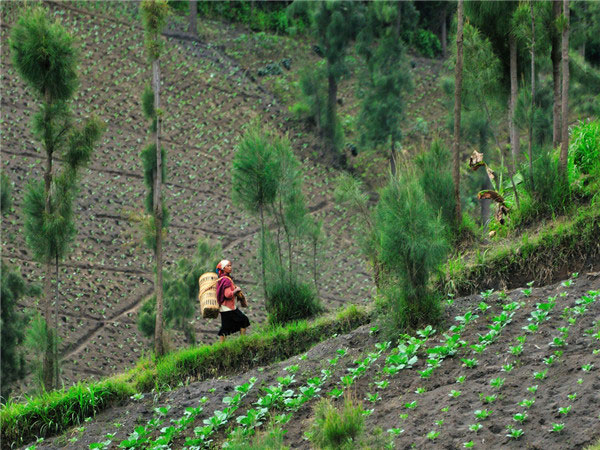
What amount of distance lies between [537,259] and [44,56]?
7.83m

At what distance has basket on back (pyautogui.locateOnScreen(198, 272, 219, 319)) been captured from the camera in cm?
1219

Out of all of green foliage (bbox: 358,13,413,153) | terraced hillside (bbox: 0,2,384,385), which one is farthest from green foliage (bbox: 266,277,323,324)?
green foliage (bbox: 358,13,413,153)

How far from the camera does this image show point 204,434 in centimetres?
959

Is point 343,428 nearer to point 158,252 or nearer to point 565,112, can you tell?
point 158,252

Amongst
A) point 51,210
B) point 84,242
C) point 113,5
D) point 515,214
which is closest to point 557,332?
point 515,214

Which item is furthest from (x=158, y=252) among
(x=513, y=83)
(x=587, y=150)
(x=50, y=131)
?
(x=513, y=83)

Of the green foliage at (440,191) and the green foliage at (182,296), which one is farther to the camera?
the green foliage at (182,296)

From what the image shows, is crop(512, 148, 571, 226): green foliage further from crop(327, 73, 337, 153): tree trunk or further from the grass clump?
crop(327, 73, 337, 153): tree trunk

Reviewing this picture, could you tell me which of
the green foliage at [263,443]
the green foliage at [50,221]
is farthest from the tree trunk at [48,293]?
the green foliage at [263,443]

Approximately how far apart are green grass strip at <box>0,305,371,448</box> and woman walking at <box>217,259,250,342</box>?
7.3 inches

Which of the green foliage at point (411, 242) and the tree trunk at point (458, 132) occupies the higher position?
the tree trunk at point (458, 132)

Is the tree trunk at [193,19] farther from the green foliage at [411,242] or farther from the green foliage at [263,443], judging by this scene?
the green foliage at [263,443]

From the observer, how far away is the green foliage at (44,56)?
46.5ft

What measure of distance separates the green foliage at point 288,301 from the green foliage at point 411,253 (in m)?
2.51
